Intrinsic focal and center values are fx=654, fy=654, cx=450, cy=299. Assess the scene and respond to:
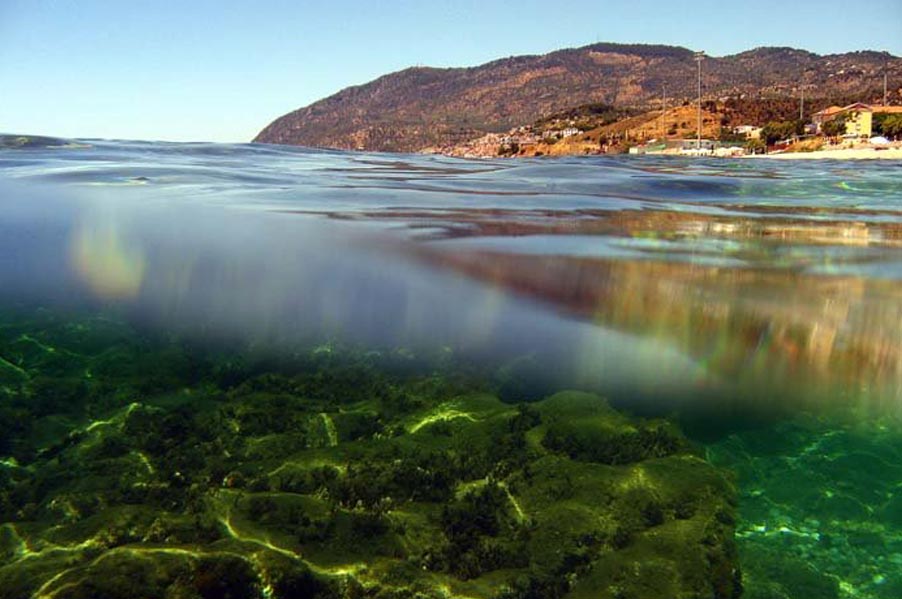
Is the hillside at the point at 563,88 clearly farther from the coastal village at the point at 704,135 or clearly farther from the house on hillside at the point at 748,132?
the house on hillside at the point at 748,132

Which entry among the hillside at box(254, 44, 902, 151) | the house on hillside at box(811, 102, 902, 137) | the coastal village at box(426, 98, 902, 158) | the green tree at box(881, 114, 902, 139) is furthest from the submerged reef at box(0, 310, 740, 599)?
the hillside at box(254, 44, 902, 151)

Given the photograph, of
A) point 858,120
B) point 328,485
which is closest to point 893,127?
point 858,120

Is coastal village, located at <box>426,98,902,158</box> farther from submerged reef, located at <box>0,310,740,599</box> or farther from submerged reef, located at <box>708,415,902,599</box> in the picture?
submerged reef, located at <box>0,310,740,599</box>

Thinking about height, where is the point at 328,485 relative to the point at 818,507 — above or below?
above

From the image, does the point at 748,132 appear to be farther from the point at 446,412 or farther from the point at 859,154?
the point at 446,412

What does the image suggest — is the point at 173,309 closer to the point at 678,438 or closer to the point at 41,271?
the point at 41,271

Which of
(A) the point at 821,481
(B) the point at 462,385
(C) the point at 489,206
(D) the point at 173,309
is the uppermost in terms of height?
(C) the point at 489,206

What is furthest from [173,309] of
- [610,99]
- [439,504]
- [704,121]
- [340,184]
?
[610,99]
